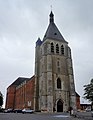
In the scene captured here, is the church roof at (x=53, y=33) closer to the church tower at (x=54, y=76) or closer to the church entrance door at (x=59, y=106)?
the church tower at (x=54, y=76)

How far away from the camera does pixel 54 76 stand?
50844 mm

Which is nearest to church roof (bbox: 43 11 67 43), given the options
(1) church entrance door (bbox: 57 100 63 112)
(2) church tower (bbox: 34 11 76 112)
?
(2) church tower (bbox: 34 11 76 112)

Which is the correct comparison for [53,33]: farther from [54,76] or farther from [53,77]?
[53,77]

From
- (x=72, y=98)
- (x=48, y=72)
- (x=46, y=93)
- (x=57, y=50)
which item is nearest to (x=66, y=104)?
(x=72, y=98)

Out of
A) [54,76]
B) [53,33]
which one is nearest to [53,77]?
[54,76]

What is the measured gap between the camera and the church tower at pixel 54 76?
4844 cm

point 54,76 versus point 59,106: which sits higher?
point 54,76

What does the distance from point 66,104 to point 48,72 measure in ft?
29.6

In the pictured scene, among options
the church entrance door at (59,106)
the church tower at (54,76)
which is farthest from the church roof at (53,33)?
the church entrance door at (59,106)

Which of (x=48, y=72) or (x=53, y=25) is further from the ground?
(x=53, y=25)

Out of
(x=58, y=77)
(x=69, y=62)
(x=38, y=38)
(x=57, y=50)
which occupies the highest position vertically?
(x=38, y=38)

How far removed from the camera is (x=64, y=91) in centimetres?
5041

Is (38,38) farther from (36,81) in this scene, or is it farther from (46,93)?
(46,93)

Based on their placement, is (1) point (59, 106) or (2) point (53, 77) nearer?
(1) point (59, 106)
